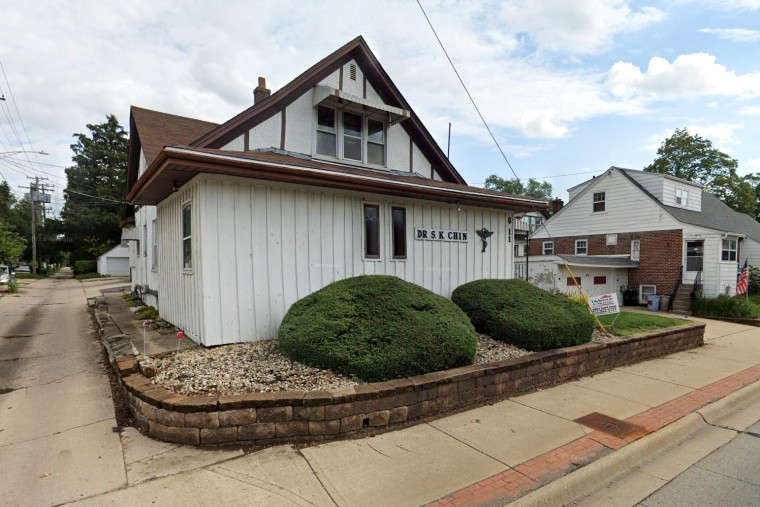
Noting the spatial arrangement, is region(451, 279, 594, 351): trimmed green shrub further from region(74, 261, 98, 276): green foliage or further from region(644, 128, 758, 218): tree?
region(74, 261, 98, 276): green foliage

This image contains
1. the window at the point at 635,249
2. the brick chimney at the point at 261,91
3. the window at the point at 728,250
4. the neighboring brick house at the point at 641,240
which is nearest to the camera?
the brick chimney at the point at 261,91

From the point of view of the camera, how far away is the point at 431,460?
3514 mm

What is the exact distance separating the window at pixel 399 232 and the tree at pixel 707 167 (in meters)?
38.1

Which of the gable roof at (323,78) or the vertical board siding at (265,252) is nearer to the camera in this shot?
the vertical board siding at (265,252)

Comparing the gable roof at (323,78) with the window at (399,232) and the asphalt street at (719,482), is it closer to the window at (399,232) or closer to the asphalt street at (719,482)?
the window at (399,232)

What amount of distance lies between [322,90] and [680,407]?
830 cm

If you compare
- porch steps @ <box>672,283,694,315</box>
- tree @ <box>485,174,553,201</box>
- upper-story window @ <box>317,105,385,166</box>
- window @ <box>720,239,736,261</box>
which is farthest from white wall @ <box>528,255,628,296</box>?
tree @ <box>485,174,553,201</box>

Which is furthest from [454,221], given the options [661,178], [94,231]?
[94,231]

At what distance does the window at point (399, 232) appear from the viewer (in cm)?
779

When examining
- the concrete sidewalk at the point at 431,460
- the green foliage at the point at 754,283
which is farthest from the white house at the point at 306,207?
the green foliage at the point at 754,283

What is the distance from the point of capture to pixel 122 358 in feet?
16.6

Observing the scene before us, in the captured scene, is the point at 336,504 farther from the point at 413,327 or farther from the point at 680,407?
the point at 680,407

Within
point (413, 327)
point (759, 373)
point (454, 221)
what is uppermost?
point (454, 221)

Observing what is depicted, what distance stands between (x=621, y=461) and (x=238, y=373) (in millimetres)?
4016
